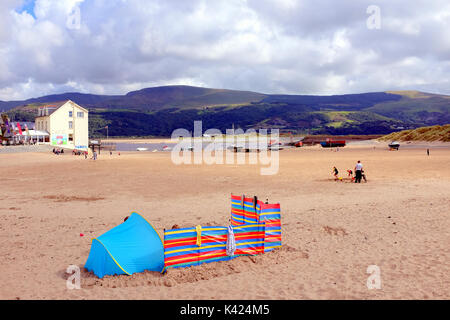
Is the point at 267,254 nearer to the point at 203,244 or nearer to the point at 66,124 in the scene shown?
the point at 203,244

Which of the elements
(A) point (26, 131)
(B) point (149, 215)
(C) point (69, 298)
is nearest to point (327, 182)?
(B) point (149, 215)

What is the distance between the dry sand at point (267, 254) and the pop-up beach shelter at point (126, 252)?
11.1 inches

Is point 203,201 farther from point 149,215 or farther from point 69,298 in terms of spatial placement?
point 69,298

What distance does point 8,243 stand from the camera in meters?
11.2

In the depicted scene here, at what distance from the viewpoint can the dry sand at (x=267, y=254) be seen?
7.86 meters

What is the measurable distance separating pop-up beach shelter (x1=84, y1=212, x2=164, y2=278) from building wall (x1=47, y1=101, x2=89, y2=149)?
230 feet

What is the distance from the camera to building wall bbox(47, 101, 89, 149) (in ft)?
246

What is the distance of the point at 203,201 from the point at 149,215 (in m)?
3.87

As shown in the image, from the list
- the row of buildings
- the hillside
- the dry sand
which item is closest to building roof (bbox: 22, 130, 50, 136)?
the row of buildings

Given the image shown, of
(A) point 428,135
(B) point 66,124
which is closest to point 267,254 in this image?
(B) point 66,124

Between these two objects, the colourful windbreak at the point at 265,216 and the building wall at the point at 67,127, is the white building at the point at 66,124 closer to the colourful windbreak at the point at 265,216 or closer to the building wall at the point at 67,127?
the building wall at the point at 67,127

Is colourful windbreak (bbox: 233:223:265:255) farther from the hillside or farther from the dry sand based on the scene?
the hillside

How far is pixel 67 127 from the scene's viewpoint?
77.2 m
